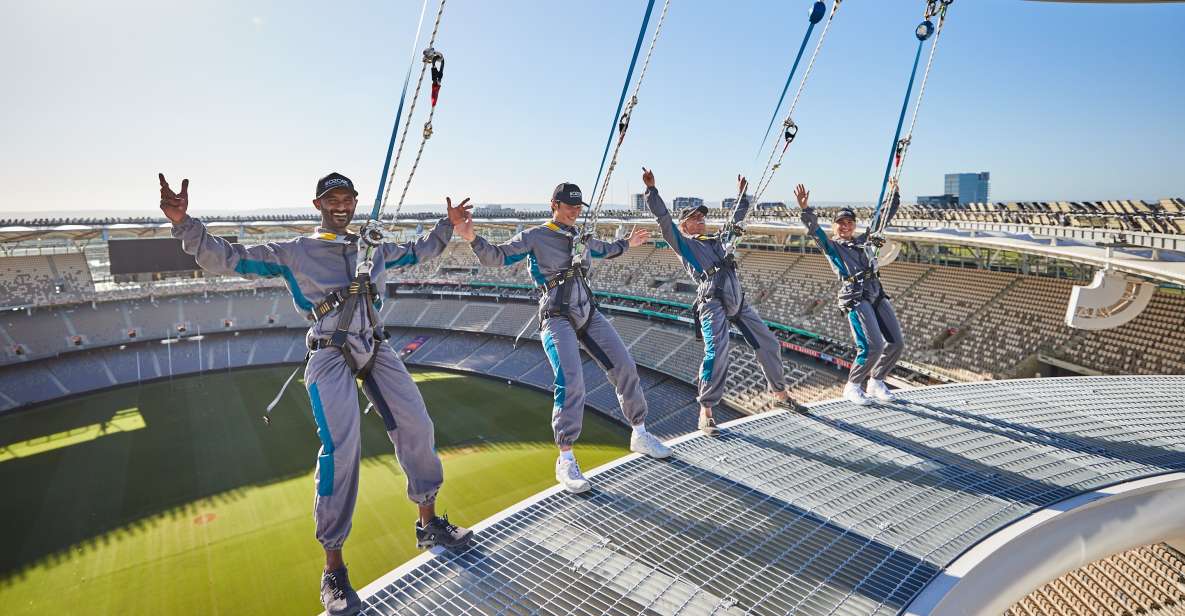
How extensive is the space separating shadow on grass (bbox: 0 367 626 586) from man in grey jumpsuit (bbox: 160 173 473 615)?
1518 centimetres

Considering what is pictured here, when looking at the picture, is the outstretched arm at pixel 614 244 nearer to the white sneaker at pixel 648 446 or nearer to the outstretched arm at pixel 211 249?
the white sneaker at pixel 648 446

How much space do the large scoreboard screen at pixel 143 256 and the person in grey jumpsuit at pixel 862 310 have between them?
3302 cm

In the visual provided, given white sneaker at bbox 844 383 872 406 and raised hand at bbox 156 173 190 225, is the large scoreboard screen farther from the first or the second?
white sneaker at bbox 844 383 872 406

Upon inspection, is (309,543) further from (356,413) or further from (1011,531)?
(1011,531)

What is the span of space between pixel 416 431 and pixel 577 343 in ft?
5.97

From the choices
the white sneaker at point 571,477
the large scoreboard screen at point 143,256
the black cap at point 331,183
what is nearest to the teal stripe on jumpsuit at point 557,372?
the white sneaker at point 571,477

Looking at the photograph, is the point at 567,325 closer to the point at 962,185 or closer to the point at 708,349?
the point at 708,349

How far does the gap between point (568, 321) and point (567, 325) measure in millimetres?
52

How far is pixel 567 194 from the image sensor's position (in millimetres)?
5422

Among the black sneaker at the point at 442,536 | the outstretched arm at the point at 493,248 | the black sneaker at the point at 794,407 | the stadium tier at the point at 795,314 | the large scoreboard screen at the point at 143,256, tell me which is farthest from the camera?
the large scoreboard screen at the point at 143,256

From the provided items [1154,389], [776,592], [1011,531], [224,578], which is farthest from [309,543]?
[1154,389]

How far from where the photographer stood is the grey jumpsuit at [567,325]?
5.04 meters

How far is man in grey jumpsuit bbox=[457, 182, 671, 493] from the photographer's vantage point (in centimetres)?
504

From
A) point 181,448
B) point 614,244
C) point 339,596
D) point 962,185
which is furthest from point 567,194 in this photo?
point 962,185
